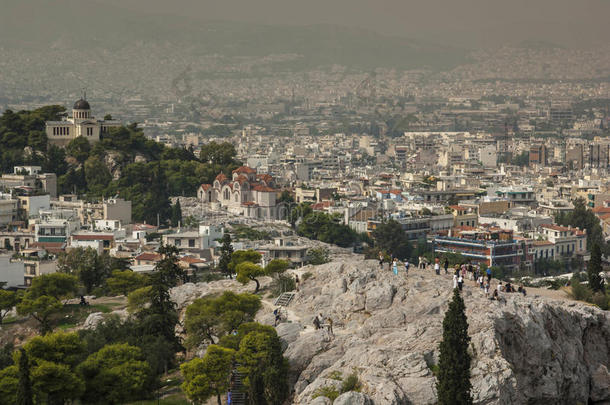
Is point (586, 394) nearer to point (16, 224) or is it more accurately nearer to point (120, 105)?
point (16, 224)

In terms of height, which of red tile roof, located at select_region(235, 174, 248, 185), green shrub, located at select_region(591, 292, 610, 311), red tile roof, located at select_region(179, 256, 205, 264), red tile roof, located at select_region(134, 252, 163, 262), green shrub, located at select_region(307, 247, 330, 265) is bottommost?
green shrub, located at select_region(307, 247, 330, 265)

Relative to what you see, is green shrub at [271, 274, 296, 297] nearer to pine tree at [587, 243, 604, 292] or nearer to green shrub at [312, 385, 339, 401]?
green shrub at [312, 385, 339, 401]

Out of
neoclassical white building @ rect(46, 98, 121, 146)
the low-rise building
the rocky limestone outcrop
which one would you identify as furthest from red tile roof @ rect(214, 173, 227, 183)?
the rocky limestone outcrop

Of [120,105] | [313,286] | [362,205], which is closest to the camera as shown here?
[313,286]

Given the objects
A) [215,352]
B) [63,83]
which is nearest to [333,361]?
[215,352]

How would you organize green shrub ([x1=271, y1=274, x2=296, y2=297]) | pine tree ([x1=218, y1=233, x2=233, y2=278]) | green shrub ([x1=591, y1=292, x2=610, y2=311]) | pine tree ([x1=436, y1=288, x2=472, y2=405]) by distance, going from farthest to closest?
1. pine tree ([x1=218, y1=233, x2=233, y2=278])
2. green shrub ([x1=271, y1=274, x2=296, y2=297])
3. green shrub ([x1=591, y1=292, x2=610, y2=311])
4. pine tree ([x1=436, y1=288, x2=472, y2=405])

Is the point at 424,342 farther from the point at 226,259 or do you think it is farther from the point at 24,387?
the point at 226,259

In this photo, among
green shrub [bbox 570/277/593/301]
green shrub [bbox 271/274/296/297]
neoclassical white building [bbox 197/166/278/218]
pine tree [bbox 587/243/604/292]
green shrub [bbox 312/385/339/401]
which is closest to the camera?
green shrub [bbox 312/385/339/401]

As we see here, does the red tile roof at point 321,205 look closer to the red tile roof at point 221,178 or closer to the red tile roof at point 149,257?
the red tile roof at point 221,178
